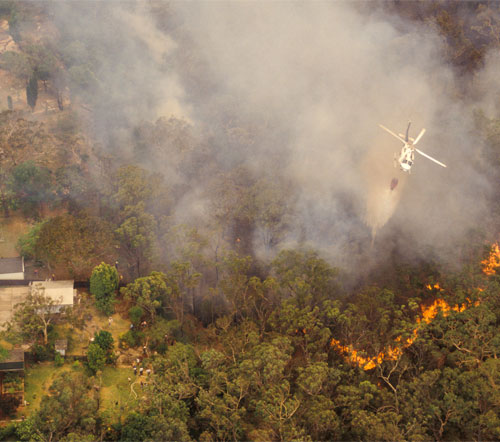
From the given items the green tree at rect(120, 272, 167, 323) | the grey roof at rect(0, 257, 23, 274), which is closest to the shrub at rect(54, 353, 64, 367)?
the green tree at rect(120, 272, 167, 323)

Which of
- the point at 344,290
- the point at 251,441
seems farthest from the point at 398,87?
the point at 251,441

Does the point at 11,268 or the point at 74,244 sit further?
the point at 11,268

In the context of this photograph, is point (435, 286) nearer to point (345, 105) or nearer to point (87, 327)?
point (345, 105)

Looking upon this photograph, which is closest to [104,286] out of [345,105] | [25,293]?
[25,293]

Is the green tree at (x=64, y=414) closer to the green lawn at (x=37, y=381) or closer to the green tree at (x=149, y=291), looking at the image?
the green lawn at (x=37, y=381)

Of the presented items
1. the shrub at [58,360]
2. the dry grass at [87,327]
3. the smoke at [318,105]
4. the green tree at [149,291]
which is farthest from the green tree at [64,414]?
the smoke at [318,105]

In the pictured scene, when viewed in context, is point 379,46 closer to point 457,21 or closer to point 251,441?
point 457,21
